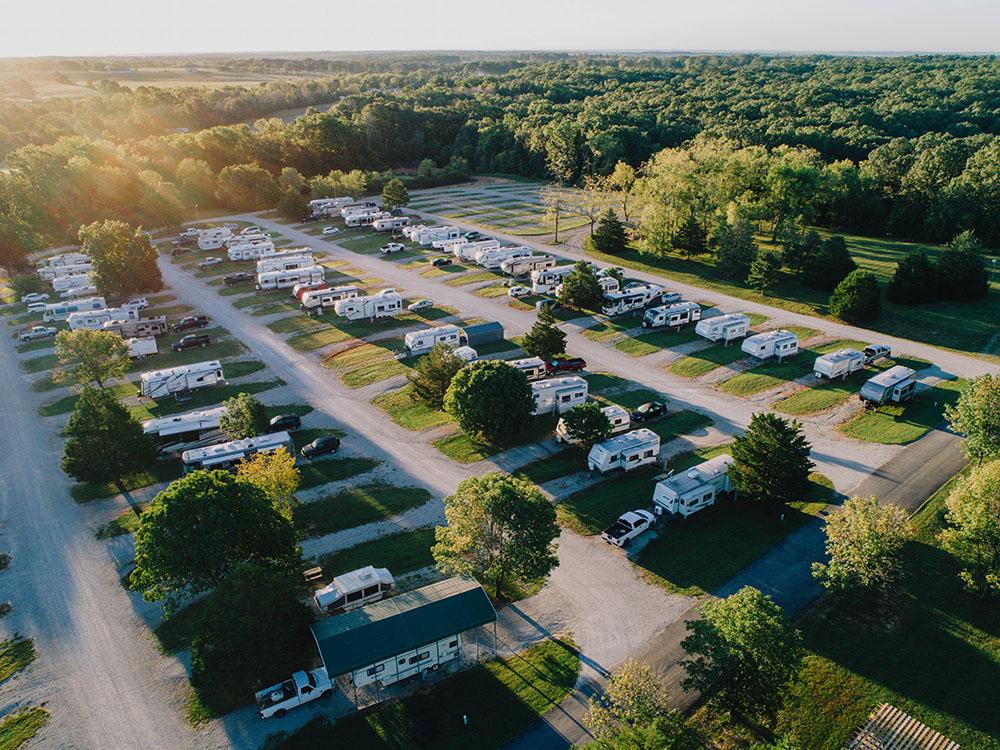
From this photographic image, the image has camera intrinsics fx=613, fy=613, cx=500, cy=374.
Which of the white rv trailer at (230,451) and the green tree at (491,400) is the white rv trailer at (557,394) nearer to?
the green tree at (491,400)

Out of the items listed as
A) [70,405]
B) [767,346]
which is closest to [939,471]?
[767,346]

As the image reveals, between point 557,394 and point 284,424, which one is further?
point 557,394

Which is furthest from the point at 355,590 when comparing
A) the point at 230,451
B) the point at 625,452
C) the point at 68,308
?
the point at 68,308

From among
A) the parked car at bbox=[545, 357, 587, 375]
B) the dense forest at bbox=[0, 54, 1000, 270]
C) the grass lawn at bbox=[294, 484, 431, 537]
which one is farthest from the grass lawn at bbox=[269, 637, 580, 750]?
the dense forest at bbox=[0, 54, 1000, 270]

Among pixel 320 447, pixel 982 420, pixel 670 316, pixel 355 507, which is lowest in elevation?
pixel 355 507

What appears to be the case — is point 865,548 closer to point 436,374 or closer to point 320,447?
point 436,374

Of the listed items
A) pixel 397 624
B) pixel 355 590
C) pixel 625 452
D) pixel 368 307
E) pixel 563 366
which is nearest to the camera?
pixel 397 624

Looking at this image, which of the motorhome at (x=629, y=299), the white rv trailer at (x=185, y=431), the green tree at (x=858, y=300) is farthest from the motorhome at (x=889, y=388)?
the white rv trailer at (x=185, y=431)
